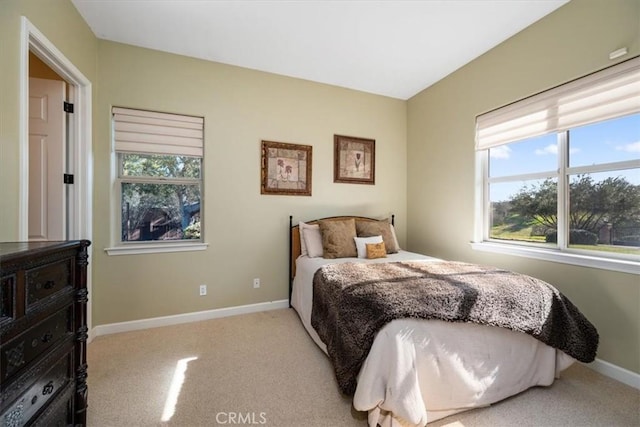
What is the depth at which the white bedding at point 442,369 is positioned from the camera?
1.29m

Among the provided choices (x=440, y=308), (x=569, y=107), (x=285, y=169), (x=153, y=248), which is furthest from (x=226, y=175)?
(x=569, y=107)

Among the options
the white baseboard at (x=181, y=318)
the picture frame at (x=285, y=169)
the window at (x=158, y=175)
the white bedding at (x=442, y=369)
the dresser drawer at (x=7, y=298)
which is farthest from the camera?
the picture frame at (x=285, y=169)

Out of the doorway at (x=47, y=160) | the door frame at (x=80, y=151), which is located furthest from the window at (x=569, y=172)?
the doorway at (x=47, y=160)

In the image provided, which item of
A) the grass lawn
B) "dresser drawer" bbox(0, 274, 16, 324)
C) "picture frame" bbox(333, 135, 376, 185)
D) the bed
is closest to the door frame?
"dresser drawer" bbox(0, 274, 16, 324)

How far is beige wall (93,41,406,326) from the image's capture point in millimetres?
2475

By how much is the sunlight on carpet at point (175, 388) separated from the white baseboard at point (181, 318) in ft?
2.38

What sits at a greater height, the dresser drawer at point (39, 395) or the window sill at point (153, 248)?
the window sill at point (153, 248)

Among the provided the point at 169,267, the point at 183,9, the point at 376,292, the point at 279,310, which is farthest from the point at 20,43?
the point at 279,310

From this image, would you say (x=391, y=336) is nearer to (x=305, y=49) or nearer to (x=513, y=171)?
(x=513, y=171)

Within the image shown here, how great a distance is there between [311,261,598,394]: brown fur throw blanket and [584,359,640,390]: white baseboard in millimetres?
368

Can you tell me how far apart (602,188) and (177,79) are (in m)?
3.89

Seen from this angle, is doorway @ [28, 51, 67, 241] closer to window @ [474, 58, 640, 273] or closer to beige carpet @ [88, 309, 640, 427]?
beige carpet @ [88, 309, 640, 427]

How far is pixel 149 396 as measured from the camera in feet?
5.44

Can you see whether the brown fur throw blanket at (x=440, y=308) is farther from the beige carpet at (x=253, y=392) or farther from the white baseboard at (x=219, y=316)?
the white baseboard at (x=219, y=316)
